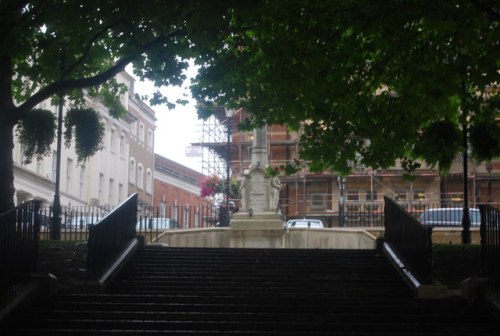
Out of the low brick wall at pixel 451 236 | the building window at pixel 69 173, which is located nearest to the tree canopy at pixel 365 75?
the low brick wall at pixel 451 236

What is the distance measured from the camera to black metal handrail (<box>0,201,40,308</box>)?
11812 mm

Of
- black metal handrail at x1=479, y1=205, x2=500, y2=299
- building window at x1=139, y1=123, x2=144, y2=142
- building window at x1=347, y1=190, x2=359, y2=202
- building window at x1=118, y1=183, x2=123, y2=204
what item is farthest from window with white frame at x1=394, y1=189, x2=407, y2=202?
black metal handrail at x1=479, y1=205, x2=500, y2=299

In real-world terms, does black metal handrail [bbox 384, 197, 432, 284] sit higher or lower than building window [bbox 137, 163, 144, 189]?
lower

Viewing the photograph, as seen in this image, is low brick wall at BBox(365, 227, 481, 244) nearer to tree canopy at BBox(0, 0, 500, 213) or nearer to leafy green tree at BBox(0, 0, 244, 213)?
tree canopy at BBox(0, 0, 500, 213)

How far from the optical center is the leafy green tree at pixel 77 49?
483 inches

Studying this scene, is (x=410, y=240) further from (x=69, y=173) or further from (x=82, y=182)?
(x=82, y=182)

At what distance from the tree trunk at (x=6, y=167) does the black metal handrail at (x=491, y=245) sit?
8.46 metres

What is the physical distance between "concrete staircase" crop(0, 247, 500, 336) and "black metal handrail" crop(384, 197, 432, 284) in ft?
1.24

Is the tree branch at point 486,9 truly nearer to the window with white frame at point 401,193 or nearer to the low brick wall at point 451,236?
the low brick wall at point 451,236

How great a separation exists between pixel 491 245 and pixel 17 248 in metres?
6.85

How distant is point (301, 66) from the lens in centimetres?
1582

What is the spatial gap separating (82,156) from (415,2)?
26.1 ft

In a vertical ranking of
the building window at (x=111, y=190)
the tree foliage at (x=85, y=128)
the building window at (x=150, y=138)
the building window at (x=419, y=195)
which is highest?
the building window at (x=150, y=138)

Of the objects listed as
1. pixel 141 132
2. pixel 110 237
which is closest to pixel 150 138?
pixel 141 132
